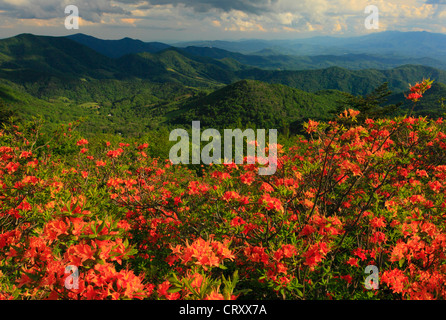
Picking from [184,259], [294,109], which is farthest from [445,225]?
[294,109]

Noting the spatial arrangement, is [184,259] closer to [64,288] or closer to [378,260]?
[64,288]

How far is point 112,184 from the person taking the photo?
17.0 ft

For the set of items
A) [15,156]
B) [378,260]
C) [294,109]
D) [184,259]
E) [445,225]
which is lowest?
[378,260]

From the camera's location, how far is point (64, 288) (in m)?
2.08

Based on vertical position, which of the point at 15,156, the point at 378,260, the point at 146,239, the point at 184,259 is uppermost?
the point at 15,156

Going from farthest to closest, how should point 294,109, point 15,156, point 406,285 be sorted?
point 294,109, point 15,156, point 406,285

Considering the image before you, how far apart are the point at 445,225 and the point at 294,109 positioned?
375 ft
